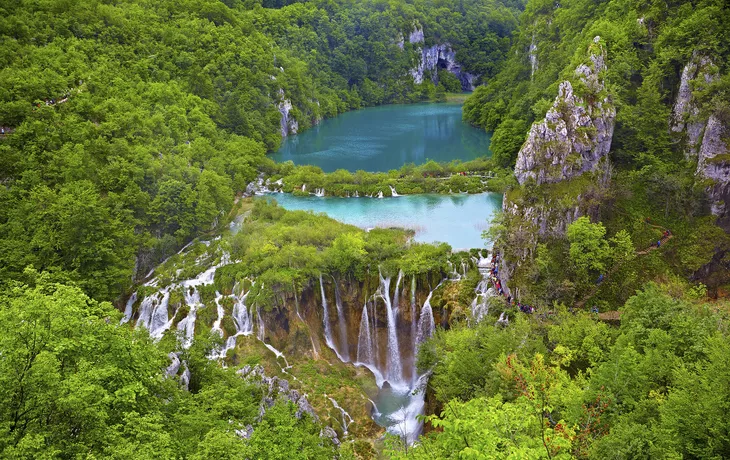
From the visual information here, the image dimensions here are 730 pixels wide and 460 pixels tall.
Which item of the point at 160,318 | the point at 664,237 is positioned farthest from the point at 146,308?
the point at 664,237

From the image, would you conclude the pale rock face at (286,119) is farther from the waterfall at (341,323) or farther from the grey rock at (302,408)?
the grey rock at (302,408)

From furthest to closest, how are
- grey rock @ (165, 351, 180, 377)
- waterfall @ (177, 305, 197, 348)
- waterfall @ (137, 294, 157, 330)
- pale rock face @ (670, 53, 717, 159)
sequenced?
waterfall @ (137, 294, 157, 330) → pale rock face @ (670, 53, 717, 159) → waterfall @ (177, 305, 197, 348) → grey rock @ (165, 351, 180, 377)

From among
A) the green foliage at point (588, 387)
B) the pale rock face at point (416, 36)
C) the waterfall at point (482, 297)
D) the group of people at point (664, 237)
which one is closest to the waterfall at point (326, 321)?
the green foliage at point (588, 387)

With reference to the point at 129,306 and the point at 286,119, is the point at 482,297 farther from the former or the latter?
the point at 286,119

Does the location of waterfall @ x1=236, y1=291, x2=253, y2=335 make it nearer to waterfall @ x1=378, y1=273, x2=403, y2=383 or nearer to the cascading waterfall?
the cascading waterfall

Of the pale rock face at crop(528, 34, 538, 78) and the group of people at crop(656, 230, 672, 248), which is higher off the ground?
the pale rock face at crop(528, 34, 538, 78)


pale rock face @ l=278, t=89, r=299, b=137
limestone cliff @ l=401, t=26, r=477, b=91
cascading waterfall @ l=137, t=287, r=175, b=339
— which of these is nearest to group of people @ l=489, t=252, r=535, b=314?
cascading waterfall @ l=137, t=287, r=175, b=339
